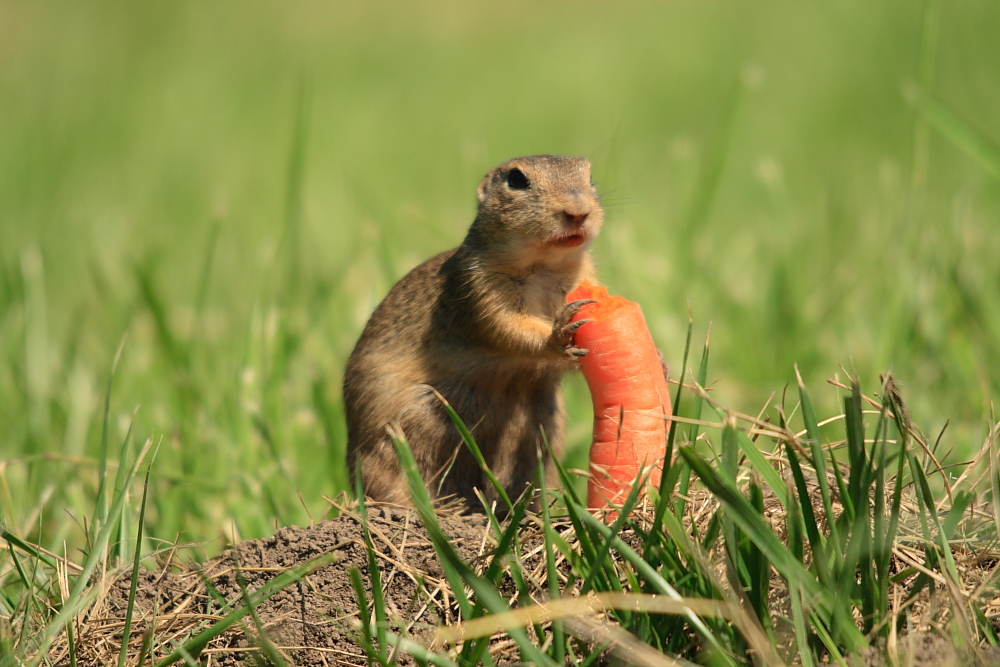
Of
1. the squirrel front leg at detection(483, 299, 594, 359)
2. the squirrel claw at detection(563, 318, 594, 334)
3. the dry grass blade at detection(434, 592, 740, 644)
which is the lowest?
the dry grass blade at detection(434, 592, 740, 644)

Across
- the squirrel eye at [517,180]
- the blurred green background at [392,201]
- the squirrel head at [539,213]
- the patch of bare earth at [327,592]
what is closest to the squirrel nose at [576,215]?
the squirrel head at [539,213]

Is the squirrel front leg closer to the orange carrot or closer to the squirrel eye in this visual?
the orange carrot

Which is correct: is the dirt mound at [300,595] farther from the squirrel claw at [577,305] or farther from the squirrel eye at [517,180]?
the squirrel eye at [517,180]

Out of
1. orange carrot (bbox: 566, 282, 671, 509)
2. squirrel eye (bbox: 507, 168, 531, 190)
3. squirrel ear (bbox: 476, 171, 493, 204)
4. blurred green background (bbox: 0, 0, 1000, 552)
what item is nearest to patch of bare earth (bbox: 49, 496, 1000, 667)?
blurred green background (bbox: 0, 0, 1000, 552)

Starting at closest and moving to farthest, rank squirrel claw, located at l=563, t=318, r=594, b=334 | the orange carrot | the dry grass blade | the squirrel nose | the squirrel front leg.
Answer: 1. the dry grass blade
2. the orange carrot
3. squirrel claw, located at l=563, t=318, r=594, b=334
4. the squirrel front leg
5. the squirrel nose

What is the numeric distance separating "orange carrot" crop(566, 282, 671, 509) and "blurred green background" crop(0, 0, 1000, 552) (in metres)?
0.29

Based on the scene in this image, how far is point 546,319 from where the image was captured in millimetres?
4000

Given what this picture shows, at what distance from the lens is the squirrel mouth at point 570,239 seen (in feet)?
12.7

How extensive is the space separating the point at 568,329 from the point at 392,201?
23.2 feet

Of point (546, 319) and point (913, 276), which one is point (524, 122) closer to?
point (913, 276)

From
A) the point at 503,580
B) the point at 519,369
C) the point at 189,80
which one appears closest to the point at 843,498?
the point at 503,580

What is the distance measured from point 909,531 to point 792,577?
579mm

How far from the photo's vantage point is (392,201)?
10.2 m

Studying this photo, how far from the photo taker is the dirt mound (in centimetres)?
268
